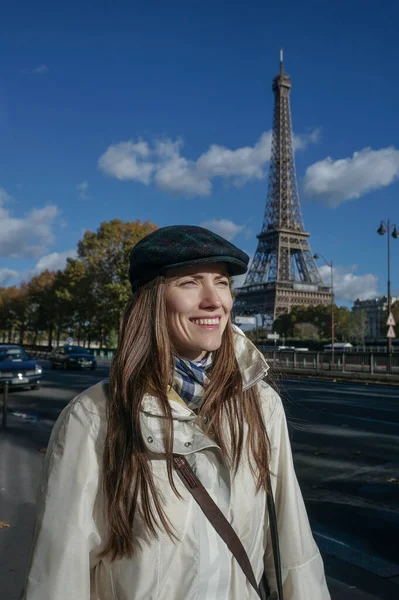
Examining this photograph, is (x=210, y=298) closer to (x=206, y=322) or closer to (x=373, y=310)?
(x=206, y=322)

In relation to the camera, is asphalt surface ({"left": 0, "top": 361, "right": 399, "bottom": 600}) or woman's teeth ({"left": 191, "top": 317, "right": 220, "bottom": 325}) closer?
woman's teeth ({"left": 191, "top": 317, "right": 220, "bottom": 325})

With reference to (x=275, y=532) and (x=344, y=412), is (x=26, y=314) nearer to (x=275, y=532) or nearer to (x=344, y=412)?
(x=344, y=412)

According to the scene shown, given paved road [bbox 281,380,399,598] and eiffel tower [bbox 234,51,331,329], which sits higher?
eiffel tower [bbox 234,51,331,329]

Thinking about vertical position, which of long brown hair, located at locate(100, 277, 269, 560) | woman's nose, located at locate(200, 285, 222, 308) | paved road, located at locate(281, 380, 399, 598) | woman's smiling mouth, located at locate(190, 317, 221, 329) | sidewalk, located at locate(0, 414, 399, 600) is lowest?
sidewalk, located at locate(0, 414, 399, 600)

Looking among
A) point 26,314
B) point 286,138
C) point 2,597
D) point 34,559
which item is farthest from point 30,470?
point 286,138

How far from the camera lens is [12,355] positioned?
64.6 ft

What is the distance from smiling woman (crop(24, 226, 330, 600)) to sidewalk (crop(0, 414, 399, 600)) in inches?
98.4

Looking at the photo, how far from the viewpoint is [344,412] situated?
12766 millimetres

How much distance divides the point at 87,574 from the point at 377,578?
3.24 m

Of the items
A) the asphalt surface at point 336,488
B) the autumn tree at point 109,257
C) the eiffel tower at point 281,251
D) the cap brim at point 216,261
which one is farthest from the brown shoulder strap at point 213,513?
the eiffel tower at point 281,251

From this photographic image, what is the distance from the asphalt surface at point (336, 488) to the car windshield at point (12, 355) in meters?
6.06

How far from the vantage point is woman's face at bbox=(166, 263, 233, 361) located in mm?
1800

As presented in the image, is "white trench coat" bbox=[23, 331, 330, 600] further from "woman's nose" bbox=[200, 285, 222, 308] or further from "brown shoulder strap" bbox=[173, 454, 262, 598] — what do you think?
"woman's nose" bbox=[200, 285, 222, 308]

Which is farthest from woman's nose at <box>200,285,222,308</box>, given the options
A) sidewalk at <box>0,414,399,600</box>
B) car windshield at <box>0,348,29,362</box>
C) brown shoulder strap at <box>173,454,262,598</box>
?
car windshield at <box>0,348,29,362</box>
